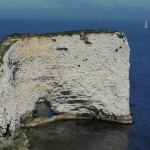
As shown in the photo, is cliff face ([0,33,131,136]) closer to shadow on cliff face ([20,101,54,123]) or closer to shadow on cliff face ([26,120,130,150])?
shadow on cliff face ([20,101,54,123])

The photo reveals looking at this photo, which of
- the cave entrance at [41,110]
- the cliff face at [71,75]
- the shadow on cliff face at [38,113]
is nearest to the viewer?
the cliff face at [71,75]

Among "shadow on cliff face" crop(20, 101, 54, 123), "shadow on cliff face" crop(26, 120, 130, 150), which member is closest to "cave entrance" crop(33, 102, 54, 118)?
"shadow on cliff face" crop(20, 101, 54, 123)

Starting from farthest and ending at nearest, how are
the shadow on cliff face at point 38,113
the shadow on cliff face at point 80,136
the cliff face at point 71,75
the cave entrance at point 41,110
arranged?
the cave entrance at point 41,110, the shadow on cliff face at point 38,113, the cliff face at point 71,75, the shadow on cliff face at point 80,136

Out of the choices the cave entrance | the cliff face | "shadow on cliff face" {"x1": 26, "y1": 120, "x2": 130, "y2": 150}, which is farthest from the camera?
the cave entrance

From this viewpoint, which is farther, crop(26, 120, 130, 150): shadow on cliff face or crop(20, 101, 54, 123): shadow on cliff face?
crop(20, 101, 54, 123): shadow on cliff face

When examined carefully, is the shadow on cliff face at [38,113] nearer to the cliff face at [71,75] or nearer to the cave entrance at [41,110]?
the cave entrance at [41,110]

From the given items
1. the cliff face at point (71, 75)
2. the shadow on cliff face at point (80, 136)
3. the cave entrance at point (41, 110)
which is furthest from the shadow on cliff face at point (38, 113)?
the shadow on cliff face at point (80, 136)
